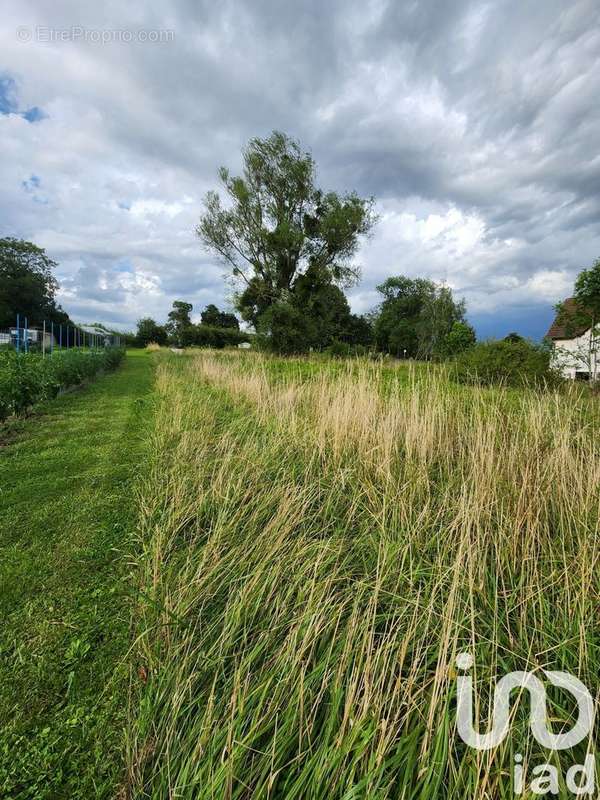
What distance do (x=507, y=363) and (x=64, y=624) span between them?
33.8 feet

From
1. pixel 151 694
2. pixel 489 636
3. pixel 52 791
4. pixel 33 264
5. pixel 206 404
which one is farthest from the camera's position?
pixel 33 264

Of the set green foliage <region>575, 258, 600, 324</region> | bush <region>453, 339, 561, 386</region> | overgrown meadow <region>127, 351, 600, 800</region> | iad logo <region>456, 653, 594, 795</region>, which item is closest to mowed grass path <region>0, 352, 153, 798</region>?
overgrown meadow <region>127, 351, 600, 800</region>

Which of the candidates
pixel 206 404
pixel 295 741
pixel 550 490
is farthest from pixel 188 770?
pixel 206 404

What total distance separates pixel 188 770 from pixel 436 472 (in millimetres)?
2596

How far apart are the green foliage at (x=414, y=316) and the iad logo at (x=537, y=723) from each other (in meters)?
26.8

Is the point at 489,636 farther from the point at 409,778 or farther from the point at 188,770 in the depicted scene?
the point at 188,770

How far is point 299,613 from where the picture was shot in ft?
5.46

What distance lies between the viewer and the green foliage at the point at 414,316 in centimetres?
3953

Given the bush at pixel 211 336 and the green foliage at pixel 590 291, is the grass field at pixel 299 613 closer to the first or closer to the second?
the green foliage at pixel 590 291

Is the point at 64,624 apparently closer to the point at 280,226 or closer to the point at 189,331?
the point at 280,226

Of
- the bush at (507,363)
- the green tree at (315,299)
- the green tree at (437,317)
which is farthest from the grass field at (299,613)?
the green tree at (437,317)

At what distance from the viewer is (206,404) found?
6473mm

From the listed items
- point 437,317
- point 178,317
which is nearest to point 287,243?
point 437,317

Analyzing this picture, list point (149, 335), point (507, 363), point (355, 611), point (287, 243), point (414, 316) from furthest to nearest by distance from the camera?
point (149, 335) → point (414, 316) → point (287, 243) → point (507, 363) → point (355, 611)
